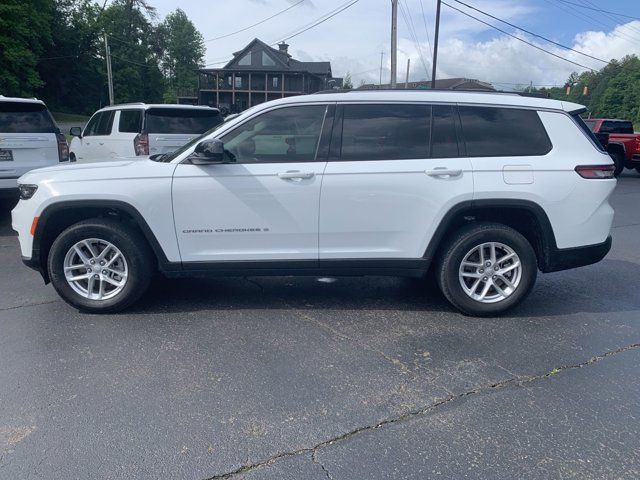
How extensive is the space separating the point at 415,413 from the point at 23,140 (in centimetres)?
724

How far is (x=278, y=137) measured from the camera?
14.6ft

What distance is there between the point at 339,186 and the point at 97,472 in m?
2.71

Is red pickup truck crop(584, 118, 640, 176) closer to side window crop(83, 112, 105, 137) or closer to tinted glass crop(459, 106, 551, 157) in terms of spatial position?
tinted glass crop(459, 106, 551, 157)

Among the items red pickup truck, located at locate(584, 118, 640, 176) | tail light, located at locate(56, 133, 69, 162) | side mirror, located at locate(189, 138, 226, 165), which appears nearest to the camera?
side mirror, located at locate(189, 138, 226, 165)

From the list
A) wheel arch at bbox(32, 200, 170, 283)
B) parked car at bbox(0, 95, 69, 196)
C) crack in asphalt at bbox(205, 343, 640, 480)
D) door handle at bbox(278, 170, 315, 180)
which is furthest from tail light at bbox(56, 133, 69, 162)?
crack in asphalt at bbox(205, 343, 640, 480)

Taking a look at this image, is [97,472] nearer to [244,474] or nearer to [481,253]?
[244,474]

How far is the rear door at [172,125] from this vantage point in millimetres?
9555

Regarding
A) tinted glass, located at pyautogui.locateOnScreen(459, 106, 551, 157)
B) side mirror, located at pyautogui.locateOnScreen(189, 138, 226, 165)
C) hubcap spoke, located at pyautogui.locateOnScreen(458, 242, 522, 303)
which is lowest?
hubcap spoke, located at pyautogui.locateOnScreen(458, 242, 522, 303)

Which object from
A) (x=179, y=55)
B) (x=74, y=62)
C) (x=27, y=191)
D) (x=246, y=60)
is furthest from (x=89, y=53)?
(x=27, y=191)

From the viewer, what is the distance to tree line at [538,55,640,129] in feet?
257

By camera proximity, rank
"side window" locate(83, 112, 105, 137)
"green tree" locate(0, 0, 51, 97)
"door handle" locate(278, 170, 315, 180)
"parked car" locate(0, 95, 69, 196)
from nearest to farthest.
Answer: "door handle" locate(278, 170, 315, 180), "parked car" locate(0, 95, 69, 196), "side window" locate(83, 112, 105, 137), "green tree" locate(0, 0, 51, 97)

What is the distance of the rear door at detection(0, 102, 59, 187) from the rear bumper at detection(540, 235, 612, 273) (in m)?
7.20

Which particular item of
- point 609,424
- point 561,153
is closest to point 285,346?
point 609,424

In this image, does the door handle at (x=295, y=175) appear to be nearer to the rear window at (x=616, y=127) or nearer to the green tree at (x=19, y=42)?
the rear window at (x=616, y=127)
